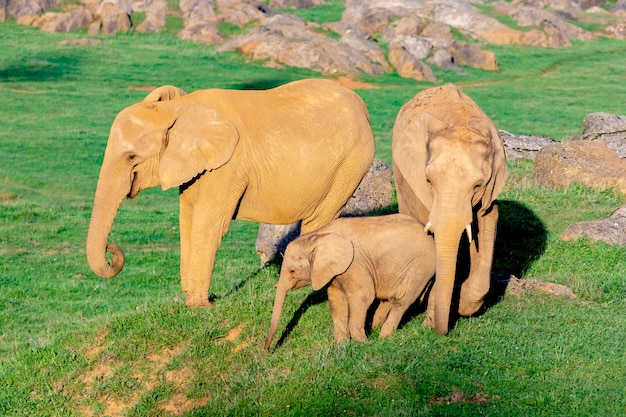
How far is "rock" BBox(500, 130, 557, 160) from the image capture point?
24375 millimetres

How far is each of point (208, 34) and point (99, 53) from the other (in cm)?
737

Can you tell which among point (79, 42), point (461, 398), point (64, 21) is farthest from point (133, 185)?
point (64, 21)

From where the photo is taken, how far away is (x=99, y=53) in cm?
4981

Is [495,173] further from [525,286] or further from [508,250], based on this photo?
[508,250]

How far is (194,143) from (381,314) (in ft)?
9.75

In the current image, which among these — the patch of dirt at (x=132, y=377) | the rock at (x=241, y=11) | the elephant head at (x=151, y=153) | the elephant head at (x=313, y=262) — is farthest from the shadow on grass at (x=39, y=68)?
the elephant head at (x=313, y=262)

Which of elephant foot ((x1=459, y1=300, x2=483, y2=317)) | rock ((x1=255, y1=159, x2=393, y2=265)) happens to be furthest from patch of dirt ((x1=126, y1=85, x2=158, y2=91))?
elephant foot ((x1=459, y1=300, x2=483, y2=317))

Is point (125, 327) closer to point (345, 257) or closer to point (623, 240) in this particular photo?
point (345, 257)

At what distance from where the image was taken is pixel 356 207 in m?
17.8

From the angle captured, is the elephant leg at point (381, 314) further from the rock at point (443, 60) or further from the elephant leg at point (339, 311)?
the rock at point (443, 60)

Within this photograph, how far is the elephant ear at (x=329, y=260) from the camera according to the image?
9906 mm

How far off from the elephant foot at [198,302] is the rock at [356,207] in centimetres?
373

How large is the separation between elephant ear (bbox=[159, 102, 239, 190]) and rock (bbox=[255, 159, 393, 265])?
4491mm

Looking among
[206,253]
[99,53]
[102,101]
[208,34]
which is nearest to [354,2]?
[208,34]
